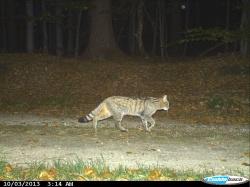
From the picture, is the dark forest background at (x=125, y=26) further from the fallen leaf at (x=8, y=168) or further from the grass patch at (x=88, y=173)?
the fallen leaf at (x=8, y=168)

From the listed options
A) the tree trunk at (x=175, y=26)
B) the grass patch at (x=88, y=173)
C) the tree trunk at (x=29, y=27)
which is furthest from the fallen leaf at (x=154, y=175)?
the tree trunk at (x=175, y=26)

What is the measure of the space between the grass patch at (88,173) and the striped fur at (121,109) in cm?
459

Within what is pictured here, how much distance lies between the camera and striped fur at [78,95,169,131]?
14499 millimetres

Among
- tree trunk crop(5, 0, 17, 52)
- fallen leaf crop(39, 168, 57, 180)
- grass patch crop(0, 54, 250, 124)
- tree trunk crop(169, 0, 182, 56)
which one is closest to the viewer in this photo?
fallen leaf crop(39, 168, 57, 180)

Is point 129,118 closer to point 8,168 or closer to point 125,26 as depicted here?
point 8,168

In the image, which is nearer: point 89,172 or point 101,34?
point 89,172

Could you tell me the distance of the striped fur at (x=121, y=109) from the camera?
14.5 meters

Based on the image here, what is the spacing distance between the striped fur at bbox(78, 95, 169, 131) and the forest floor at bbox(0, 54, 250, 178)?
1.14ft

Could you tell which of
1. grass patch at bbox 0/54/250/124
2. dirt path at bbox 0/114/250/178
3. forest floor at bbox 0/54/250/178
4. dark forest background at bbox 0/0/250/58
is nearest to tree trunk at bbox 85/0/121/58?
dark forest background at bbox 0/0/250/58

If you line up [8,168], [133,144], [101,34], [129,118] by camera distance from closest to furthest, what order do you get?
[8,168], [133,144], [129,118], [101,34]

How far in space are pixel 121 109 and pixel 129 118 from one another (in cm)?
314

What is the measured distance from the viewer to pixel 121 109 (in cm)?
1456

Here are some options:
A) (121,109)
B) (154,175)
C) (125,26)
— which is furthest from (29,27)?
(154,175)

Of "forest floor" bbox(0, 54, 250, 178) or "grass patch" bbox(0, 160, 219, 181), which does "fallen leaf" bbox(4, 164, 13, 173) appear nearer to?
"grass patch" bbox(0, 160, 219, 181)
